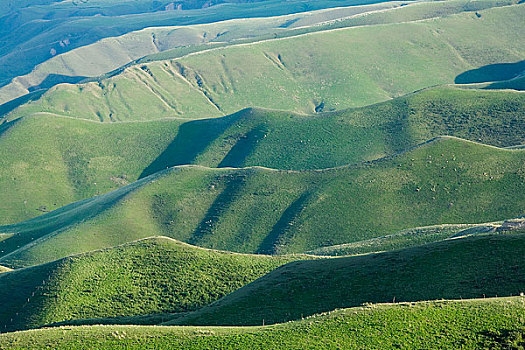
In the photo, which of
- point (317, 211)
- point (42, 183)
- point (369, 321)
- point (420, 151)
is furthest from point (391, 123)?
point (369, 321)

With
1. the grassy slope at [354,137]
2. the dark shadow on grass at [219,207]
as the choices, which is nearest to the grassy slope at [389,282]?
the dark shadow on grass at [219,207]

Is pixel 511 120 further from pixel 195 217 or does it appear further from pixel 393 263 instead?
pixel 393 263

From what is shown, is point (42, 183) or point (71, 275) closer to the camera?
point (71, 275)

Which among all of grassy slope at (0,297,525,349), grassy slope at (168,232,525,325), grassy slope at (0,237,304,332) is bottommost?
grassy slope at (0,237,304,332)

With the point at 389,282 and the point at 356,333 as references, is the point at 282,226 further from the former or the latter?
the point at 356,333

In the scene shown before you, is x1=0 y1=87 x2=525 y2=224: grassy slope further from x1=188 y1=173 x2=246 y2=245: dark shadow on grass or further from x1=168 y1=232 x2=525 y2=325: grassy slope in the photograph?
x1=168 y1=232 x2=525 y2=325: grassy slope

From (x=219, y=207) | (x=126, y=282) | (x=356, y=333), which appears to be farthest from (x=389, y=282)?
(x=219, y=207)

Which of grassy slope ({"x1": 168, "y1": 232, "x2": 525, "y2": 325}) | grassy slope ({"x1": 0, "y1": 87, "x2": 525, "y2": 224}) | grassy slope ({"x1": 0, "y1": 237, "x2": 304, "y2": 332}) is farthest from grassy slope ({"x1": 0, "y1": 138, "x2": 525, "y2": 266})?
grassy slope ({"x1": 168, "y1": 232, "x2": 525, "y2": 325})
